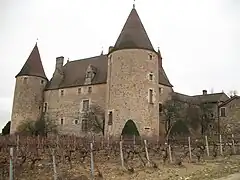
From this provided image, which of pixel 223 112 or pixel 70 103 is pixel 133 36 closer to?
pixel 70 103

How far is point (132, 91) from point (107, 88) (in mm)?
3369

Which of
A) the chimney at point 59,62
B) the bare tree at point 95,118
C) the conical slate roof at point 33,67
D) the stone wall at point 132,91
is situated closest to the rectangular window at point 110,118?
the stone wall at point 132,91

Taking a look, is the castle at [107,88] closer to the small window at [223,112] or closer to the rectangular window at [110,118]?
the rectangular window at [110,118]

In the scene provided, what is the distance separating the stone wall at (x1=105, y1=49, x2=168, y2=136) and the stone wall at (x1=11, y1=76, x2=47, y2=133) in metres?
13.4

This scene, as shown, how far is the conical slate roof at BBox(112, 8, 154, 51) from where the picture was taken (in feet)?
116

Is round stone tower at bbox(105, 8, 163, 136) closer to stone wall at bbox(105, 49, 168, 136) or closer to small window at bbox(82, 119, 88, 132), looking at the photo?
stone wall at bbox(105, 49, 168, 136)

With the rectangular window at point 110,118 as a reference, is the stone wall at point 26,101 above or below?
above

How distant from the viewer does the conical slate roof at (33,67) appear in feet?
149

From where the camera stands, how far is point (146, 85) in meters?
34.7

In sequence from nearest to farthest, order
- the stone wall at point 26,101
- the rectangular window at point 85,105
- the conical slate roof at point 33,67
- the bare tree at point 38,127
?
1. the rectangular window at point 85,105
2. the bare tree at point 38,127
3. the stone wall at point 26,101
4. the conical slate roof at point 33,67

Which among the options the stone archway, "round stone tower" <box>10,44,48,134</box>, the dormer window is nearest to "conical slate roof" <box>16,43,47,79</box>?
"round stone tower" <box>10,44,48,134</box>

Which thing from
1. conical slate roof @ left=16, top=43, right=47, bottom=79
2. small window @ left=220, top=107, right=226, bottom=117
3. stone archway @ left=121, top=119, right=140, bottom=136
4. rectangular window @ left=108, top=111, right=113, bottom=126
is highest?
conical slate roof @ left=16, top=43, right=47, bottom=79

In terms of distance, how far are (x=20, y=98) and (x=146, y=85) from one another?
18.0 m

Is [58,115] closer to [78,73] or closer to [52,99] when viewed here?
[52,99]
